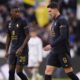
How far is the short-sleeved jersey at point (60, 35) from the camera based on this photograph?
12.5 meters

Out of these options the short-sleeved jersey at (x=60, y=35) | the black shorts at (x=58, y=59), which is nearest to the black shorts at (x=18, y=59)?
the black shorts at (x=58, y=59)

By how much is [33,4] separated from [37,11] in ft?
1.22

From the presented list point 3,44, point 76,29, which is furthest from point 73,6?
point 3,44

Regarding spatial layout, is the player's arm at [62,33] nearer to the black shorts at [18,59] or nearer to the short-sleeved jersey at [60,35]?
the short-sleeved jersey at [60,35]

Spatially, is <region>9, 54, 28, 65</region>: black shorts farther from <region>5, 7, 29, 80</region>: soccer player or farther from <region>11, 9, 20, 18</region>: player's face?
<region>11, 9, 20, 18</region>: player's face

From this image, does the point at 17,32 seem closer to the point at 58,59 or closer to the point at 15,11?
the point at 15,11

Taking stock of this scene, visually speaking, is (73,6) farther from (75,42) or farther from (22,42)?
(22,42)

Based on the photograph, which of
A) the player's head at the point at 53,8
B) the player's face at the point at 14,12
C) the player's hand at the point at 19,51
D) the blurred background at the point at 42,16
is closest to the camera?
the player's head at the point at 53,8

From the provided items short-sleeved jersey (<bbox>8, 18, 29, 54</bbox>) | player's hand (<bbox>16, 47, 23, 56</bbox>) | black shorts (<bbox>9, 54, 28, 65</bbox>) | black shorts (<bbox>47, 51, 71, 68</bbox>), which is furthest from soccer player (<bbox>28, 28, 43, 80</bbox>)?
black shorts (<bbox>47, 51, 71, 68</bbox>)

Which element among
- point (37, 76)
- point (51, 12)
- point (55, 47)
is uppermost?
point (51, 12)

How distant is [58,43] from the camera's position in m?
12.7

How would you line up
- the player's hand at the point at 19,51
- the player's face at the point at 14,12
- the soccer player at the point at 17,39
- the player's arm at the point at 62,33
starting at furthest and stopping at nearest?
1. the soccer player at the point at 17,39
2. the player's face at the point at 14,12
3. the player's hand at the point at 19,51
4. the player's arm at the point at 62,33

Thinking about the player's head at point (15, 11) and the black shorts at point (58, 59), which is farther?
the player's head at point (15, 11)

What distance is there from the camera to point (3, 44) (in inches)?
842
